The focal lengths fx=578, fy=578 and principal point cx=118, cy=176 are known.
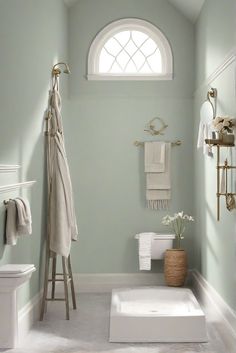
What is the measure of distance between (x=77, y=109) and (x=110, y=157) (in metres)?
0.64

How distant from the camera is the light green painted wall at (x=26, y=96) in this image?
4.02 metres

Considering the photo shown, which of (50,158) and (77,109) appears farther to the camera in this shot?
(77,109)

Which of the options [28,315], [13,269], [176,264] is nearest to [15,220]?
[13,269]

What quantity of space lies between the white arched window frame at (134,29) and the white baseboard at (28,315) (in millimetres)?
2570

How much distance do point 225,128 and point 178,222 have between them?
2.40m

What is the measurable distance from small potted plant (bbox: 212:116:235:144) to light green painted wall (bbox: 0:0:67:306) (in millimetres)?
1456

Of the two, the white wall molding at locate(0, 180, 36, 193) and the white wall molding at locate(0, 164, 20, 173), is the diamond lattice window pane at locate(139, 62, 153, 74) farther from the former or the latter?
the white wall molding at locate(0, 164, 20, 173)

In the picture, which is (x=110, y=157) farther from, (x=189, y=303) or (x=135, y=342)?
Result: (x=135, y=342)

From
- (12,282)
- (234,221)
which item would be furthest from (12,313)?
(234,221)

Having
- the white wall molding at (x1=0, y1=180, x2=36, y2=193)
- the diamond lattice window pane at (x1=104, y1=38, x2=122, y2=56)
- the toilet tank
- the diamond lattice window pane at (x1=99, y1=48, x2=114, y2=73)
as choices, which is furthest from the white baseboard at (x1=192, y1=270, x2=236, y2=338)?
the diamond lattice window pane at (x1=104, y1=38, x2=122, y2=56)

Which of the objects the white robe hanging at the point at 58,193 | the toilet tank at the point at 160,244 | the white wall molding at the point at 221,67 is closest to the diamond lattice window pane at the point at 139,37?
the white wall molding at the point at 221,67

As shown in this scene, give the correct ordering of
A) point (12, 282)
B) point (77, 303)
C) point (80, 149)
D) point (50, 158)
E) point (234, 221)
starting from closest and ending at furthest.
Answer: point (12, 282)
point (234, 221)
point (50, 158)
point (77, 303)
point (80, 149)

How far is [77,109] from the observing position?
637 centimetres

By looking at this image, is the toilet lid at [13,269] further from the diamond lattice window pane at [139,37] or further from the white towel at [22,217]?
the diamond lattice window pane at [139,37]
